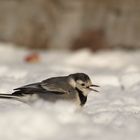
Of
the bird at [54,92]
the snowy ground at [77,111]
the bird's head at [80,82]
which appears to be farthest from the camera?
the bird's head at [80,82]

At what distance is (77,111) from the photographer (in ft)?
13.8

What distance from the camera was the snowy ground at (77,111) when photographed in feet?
11.5

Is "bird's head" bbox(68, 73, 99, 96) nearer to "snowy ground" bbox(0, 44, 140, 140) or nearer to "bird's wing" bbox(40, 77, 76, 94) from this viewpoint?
"bird's wing" bbox(40, 77, 76, 94)

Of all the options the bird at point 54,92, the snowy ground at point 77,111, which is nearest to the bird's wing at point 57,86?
the bird at point 54,92

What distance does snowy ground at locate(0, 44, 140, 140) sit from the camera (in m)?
3.51

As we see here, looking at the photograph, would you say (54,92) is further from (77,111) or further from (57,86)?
(77,111)

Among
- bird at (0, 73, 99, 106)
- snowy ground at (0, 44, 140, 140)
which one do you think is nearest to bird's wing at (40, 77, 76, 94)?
bird at (0, 73, 99, 106)

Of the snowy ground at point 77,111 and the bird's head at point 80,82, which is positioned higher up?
the bird's head at point 80,82

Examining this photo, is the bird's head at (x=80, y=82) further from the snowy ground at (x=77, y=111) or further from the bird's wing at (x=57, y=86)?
the snowy ground at (x=77, y=111)

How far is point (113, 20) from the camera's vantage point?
30.0ft

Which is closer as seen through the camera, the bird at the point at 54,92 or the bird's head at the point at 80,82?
the bird at the point at 54,92

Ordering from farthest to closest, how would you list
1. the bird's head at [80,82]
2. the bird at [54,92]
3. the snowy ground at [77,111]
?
the bird's head at [80,82]
the bird at [54,92]
the snowy ground at [77,111]

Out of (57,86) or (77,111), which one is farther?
(57,86)

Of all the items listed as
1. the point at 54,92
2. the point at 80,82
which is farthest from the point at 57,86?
the point at 80,82
